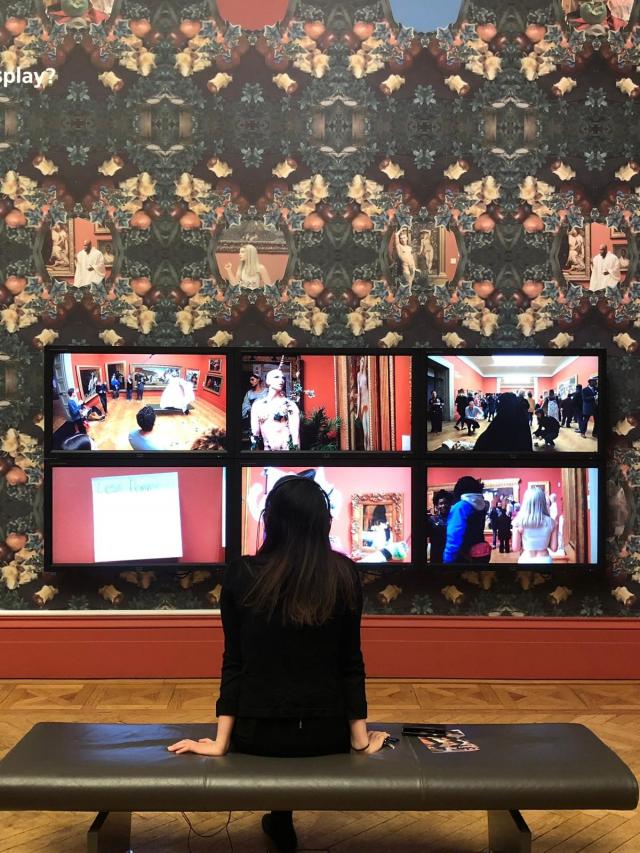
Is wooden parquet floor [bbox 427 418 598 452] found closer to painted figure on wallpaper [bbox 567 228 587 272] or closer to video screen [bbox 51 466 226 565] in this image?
painted figure on wallpaper [bbox 567 228 587 272]

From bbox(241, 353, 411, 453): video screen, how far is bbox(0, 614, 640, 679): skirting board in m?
1.17

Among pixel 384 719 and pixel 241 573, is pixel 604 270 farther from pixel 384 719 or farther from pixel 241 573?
pixel 241 573

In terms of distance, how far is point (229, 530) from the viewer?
5328mm

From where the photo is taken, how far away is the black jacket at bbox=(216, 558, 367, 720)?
118 inches

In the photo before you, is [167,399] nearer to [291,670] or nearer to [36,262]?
[36,262]

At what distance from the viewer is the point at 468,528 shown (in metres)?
5.33

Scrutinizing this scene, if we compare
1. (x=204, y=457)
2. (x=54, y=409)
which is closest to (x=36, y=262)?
(x=54, y=409)

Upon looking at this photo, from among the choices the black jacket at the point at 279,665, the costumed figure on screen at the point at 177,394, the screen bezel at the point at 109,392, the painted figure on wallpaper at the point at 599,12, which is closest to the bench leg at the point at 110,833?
the black jacket at the point at 279,665

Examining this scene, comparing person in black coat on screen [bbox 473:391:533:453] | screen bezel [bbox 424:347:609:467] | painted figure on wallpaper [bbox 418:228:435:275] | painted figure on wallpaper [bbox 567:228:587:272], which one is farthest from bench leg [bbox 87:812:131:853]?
painted figure on wallpaper [bbox 567:228:587:272]

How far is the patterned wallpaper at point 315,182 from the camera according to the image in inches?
213

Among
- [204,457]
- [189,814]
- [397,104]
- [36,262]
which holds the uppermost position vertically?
[397,104]

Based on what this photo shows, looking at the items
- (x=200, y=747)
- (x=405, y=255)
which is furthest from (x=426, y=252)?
(x=200, y=747)

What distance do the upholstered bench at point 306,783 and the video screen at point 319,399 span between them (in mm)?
2469

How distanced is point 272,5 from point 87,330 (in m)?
2.23
